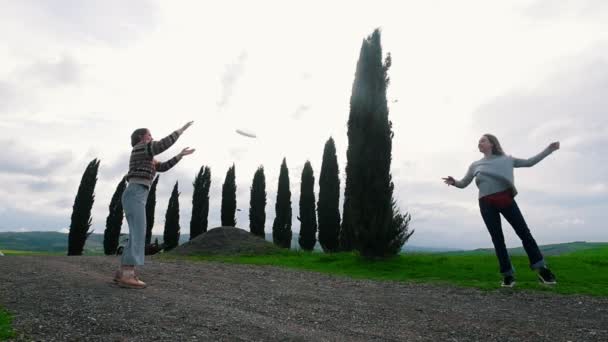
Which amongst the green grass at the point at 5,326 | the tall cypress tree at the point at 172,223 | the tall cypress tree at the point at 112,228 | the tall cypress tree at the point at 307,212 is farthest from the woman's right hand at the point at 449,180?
the tall cypress tree at the point at 172,223

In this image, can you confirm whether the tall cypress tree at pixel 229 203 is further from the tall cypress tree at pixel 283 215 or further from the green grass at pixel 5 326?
the green grass at pixel 5 326

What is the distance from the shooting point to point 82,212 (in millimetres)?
31250

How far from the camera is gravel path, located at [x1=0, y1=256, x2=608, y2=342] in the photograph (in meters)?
4.34

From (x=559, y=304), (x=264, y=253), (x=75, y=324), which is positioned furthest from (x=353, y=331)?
(x=264, y=253)

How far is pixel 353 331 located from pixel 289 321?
2.72 feet

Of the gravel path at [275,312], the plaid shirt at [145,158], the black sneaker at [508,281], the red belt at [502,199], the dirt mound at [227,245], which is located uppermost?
the plaid shirt at [145,158]

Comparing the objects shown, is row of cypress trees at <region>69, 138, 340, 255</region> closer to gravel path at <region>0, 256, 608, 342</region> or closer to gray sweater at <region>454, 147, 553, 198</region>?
gray sweater at <region>454, 147, 553, 198</region>

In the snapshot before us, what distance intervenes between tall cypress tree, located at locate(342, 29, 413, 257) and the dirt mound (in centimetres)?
715

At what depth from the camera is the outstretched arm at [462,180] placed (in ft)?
28.7

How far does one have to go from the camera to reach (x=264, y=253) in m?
20.8

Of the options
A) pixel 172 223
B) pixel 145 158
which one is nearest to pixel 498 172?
pixel 145 158

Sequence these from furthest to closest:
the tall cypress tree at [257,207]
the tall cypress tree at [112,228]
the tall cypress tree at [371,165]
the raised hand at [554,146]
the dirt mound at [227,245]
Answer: the tall cypress tree at [257,207] → the tall cypress tree at [112,228] → the dirt mound at [227,245] → the tall cypress tree at [371,165] → the raised hand at [554,146]

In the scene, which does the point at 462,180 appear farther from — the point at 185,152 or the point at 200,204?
the point at 200,204

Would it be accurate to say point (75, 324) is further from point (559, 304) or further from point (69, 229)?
point (69, 229)
